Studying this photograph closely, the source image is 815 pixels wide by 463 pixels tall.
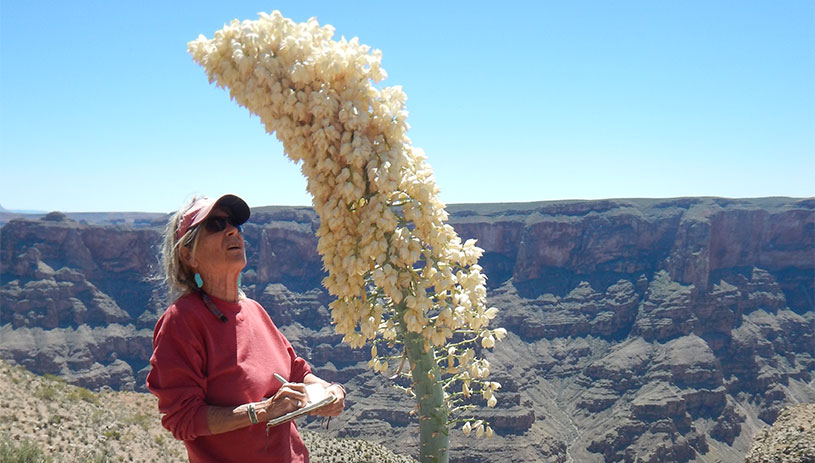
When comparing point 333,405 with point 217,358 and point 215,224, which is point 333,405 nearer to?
point 217,358

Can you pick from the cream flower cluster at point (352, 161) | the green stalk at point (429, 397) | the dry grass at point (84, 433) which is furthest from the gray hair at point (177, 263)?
the dry grass at point (84, 433)

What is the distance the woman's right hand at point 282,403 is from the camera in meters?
3.48

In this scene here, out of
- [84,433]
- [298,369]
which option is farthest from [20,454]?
[298,369]

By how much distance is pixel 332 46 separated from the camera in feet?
17.9

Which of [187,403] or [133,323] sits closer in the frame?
[187,403]

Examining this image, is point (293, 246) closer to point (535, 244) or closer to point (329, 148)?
point (535, 244)

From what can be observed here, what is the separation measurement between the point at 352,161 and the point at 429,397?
7.27 feet

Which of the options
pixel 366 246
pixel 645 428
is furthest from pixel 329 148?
pixel 645 428

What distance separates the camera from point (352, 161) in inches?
209

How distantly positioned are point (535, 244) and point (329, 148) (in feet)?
331

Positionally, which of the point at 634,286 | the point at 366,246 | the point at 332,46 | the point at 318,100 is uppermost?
the point at 332,46

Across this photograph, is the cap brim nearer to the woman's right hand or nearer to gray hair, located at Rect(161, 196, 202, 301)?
gray hair, located at Rect(161, 196, 202, 301)

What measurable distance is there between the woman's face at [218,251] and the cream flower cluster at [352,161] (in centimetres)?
148

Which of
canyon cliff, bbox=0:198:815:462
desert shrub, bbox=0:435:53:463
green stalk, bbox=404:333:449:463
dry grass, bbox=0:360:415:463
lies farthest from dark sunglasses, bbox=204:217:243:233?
canyon cliff, bbox=0:198:815:462
